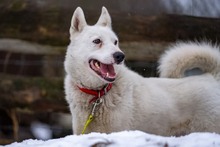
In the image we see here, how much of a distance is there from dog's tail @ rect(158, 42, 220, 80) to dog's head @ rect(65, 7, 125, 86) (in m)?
0.71

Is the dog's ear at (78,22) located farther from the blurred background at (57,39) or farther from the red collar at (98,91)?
the blurred background at (57,39)

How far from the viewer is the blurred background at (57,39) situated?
20.9ft

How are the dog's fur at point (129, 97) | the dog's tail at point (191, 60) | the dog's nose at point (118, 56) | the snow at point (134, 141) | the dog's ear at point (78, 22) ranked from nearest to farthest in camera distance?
the snow at point (134, 141) < the dog's nose at point (118, 56) < the dog's fur at point (129, 97) < the dog's ear at point (78, 22) < the dog's tail at point (191, 60)

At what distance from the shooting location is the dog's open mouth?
3.62 metres

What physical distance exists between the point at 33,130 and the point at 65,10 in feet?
6.06

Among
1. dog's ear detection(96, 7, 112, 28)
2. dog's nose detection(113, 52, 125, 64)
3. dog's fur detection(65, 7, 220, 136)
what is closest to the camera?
dog's nose detection(113, 52, 125, 64)

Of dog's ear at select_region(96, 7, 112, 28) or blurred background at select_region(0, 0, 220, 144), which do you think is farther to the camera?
blurred background at select_region(0, 0, 220, 144)

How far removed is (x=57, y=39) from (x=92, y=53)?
3.10m

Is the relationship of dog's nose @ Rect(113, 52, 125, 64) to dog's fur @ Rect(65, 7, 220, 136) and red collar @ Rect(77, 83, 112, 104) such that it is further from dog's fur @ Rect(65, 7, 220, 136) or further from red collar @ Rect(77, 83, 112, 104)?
red collar @ Rect(77, 83, 112, 104)

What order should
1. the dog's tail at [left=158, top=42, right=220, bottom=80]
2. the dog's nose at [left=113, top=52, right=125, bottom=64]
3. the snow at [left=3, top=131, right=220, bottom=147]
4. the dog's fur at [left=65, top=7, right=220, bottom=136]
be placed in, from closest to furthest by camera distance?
the snow at [left=3, top=131, right=220, bottom=147]
the dog's nose at [left=113, top=52, right=125, bottom=64]
the dog's fur at [left=65, top=7, right=220, bottom=136]
the dog's tail at [left=158, top=42, right=220, bottom=80]

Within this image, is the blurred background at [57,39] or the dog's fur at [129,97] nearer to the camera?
the dog's fur at [129,97]

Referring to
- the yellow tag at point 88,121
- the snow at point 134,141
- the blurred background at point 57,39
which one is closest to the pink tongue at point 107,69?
the yellow tag at point 88,121

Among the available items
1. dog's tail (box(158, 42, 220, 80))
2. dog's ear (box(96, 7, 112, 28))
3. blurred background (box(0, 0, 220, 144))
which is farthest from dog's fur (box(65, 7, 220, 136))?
blurred background (box(0, 0, 220, 144))

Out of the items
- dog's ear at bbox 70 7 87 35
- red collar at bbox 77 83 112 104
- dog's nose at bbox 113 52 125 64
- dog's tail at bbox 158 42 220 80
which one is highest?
dog's ear at bbox 70 7 87 35
